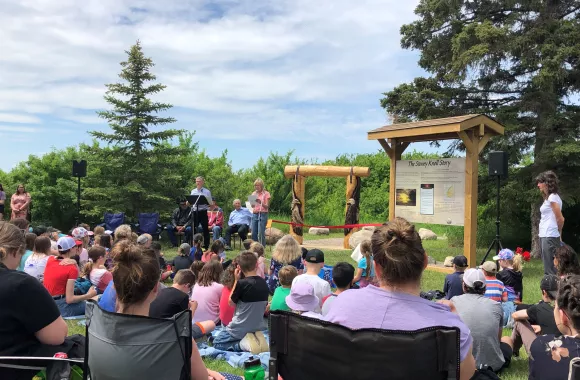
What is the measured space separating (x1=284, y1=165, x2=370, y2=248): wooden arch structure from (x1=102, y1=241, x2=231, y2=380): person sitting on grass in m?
11.1

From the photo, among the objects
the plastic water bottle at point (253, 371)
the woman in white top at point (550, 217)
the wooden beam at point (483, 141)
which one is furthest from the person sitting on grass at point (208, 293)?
the wooden beam at point (483, 141)

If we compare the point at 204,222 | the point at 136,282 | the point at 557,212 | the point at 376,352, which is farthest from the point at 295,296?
the point at 204,222

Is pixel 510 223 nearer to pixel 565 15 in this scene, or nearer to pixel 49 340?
pixel 565 15

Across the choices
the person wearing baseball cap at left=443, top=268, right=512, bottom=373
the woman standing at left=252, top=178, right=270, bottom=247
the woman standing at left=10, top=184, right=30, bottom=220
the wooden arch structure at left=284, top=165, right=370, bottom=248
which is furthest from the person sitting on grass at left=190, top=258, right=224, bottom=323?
the woman standing at left=10, top=184, right=30, bottom=220

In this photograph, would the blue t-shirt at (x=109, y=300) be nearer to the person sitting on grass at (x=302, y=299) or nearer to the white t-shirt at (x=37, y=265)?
the person sitting on grass at (x=302, y=299)

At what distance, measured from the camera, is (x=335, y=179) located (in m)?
23.4

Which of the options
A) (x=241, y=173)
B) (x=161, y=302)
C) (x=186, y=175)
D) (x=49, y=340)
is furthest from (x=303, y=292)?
(x=241, y=173)

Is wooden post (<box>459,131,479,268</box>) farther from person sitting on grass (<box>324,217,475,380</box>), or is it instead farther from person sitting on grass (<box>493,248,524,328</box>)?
person sitting on grass (<box>324,217,475,380</box>)

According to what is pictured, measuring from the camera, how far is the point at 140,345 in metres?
2.41

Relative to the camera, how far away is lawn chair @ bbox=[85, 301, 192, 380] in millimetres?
2400

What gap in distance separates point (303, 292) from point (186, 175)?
13.4 m

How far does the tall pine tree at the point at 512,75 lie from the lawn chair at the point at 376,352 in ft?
34.7

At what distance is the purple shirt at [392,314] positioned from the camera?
1.97m

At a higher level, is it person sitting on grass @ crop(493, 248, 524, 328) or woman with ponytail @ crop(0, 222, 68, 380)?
woman with ponytail @ crop(0, 222, 68, 380)
